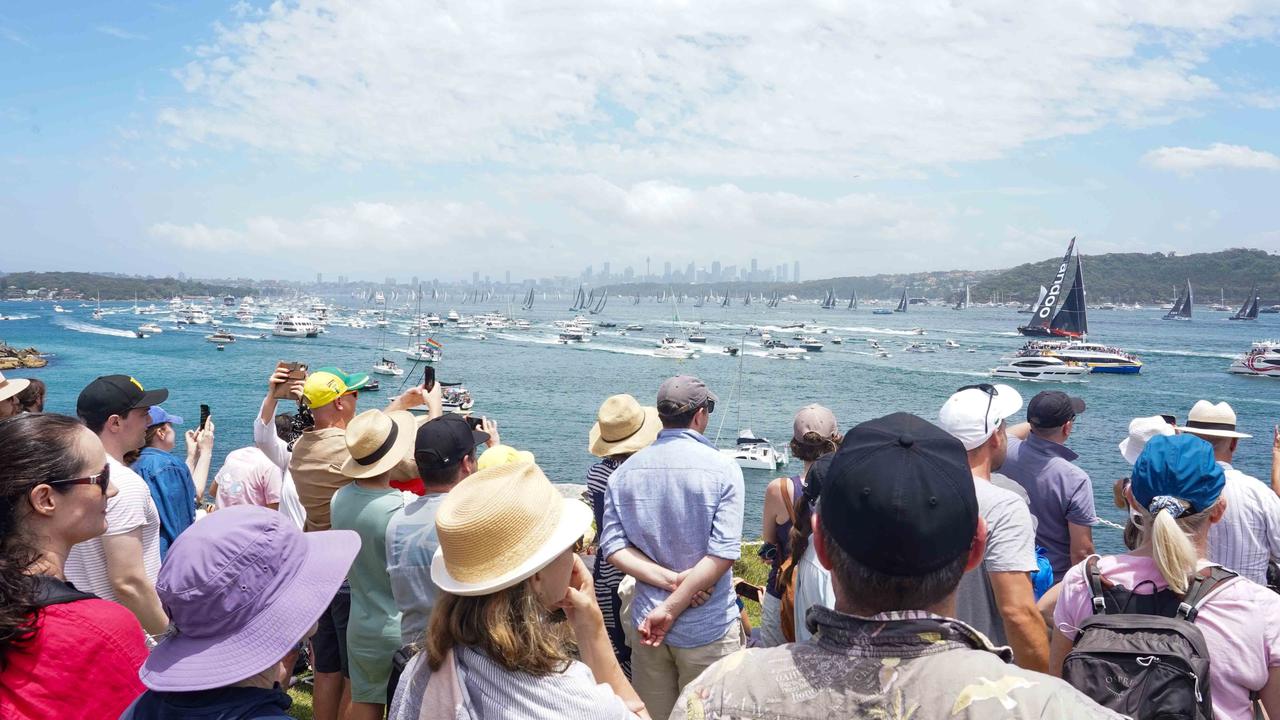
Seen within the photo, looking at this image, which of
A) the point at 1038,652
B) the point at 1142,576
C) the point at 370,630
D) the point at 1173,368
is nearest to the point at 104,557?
the point at 370,630

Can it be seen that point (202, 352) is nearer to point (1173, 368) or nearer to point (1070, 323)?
point (1070, 323)

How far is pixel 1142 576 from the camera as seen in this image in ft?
7.75

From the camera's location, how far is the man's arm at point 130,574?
299cm

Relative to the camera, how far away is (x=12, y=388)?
448 cm

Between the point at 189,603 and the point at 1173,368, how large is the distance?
291ft

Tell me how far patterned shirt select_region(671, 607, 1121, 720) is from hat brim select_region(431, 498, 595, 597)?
60 centimetres

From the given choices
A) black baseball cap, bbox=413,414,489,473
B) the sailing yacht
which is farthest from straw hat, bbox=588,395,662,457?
the sailing yacht

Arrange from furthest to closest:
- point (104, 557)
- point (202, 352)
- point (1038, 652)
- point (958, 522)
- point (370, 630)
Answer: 1. point (202, 352)
2. point (370, 630)
3. point (104, 557)
4. point (1038, 652)
5. point (958, 522)

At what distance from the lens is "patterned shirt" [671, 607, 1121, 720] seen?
4.13ft

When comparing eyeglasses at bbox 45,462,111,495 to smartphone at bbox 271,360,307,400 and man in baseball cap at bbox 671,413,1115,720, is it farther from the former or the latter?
smartphone at bbox 271,360,307,400

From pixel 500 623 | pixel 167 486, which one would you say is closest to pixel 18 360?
pixel 167 486

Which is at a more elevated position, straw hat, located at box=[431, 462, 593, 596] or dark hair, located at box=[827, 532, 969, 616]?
dark hair, located at box=[827, 532, 969, 616]

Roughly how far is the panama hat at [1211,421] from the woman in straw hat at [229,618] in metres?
4.80

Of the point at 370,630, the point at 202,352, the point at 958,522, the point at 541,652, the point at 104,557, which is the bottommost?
the point at 202,352
